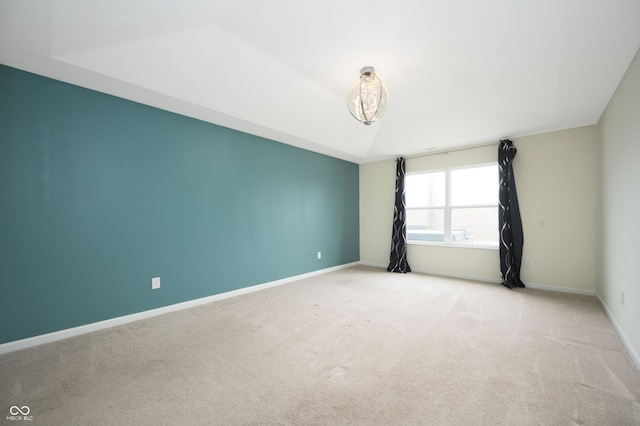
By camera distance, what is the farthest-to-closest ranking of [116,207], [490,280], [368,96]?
1. [490,280]
2. [116,207]
3. [368,96]

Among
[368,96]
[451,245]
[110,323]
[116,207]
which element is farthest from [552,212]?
[110,323]

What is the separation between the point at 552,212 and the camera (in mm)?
3920

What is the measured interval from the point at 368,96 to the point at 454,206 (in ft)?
10.4

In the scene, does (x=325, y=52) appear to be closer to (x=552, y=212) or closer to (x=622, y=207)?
(x=622, y=207)

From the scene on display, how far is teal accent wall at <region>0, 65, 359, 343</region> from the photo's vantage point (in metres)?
2.22

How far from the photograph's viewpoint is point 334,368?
1.92 meters

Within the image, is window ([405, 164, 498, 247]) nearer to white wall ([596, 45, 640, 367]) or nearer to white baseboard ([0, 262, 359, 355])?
white wall ([596, 45, 640, 367])

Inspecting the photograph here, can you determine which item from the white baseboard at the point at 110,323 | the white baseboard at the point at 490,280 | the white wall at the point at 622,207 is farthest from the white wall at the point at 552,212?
the white baseboard at the point at 110,323

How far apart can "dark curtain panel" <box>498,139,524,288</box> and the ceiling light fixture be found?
280 centimetres

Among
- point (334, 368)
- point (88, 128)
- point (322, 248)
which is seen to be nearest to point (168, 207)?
point (88, 128)

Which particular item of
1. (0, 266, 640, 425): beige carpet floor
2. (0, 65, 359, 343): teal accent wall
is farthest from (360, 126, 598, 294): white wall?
(0, 65, 359, 343): teal accent wall

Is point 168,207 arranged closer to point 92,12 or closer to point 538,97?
point 92,12

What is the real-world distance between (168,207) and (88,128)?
1.03m

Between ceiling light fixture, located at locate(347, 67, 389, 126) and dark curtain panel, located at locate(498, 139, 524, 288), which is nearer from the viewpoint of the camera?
ceiling light fixture, located at locate(347, 67, 389, 126)
